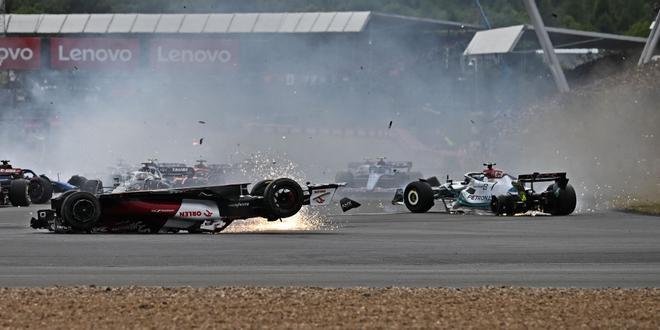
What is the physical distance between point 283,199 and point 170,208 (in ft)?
6.87

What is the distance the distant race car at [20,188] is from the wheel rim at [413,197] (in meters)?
10.7

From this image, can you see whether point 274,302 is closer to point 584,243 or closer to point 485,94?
point 584,243

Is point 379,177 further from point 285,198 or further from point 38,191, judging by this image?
point 285,198

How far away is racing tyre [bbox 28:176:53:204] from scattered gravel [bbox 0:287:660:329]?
2612 centimetres

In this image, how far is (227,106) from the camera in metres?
71.6

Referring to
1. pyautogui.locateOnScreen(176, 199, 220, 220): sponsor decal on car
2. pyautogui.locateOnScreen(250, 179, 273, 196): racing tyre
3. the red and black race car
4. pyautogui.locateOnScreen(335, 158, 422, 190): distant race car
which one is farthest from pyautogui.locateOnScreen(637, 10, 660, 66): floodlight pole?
pyautogui.locateOnScreen(176, 199, 220, 220): sponsor decal on car

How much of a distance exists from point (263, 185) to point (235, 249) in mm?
4633

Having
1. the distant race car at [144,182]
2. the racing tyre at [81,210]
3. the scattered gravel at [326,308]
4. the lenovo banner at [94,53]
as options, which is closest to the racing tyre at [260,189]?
the racing tyre at [81,210]

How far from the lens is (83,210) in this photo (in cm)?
2502

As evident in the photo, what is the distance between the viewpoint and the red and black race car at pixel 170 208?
82.1 feet

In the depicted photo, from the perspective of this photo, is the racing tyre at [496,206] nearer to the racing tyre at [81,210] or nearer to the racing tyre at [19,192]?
the racing tyre at [81,210]

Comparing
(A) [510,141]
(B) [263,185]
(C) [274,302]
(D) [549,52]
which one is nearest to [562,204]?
(B) [263,185]

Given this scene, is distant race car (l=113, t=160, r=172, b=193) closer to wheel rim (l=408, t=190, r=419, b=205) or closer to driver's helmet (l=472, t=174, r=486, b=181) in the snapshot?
wheel rim (l=408, t=190, r=419, b=205)

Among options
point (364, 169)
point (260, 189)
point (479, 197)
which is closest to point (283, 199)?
point (260, 189)
